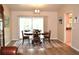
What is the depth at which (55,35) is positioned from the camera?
1170 cm

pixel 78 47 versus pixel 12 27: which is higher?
pixel 12 27

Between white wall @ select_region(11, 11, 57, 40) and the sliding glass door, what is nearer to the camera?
white wall @ select_region(11, 11, 57, 40)

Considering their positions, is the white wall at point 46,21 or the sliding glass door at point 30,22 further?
the sliding glass door at point 30,22

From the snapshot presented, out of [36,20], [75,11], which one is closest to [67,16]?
[75,11]

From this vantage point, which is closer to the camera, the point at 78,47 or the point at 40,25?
the point at 78,47
